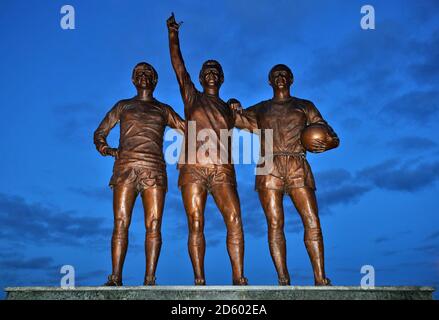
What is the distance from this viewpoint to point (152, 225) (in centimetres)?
861

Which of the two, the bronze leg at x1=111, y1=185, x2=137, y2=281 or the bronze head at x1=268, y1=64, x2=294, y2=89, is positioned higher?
the bronze head at x1=268, y1=64, x2=294, y2=89

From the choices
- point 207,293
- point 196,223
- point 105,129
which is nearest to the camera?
point 207,293

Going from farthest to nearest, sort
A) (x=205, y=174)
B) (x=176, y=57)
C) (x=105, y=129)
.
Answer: (x=105, y=129), (x=176, y=57), (x=205, y=174)

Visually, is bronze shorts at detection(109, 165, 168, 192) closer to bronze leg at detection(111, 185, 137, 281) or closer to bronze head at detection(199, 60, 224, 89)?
bronze leg at detection(111, 185, 137, 281)

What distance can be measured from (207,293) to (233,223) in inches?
59.2

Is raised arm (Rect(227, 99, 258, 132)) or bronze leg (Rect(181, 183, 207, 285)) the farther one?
raised arm (Rect(227, 99, 258, 132))

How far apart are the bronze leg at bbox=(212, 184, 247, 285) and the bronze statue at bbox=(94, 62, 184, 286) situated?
95cm

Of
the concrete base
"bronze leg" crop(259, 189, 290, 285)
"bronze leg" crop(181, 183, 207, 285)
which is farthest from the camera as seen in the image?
"bronze leg" crop(259, 189, 290, 285)

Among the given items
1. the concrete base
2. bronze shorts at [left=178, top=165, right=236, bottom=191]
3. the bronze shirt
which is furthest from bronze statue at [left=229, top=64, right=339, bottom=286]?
the concrete base

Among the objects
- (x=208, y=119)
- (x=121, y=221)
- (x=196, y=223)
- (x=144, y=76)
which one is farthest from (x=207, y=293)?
(x=144, y=76)

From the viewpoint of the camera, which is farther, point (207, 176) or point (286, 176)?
point (286, 176)

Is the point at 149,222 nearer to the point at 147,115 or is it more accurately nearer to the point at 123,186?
the point at 123,186

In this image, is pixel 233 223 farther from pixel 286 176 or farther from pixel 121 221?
pixel 121 221

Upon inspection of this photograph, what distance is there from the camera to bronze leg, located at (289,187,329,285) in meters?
8.47
